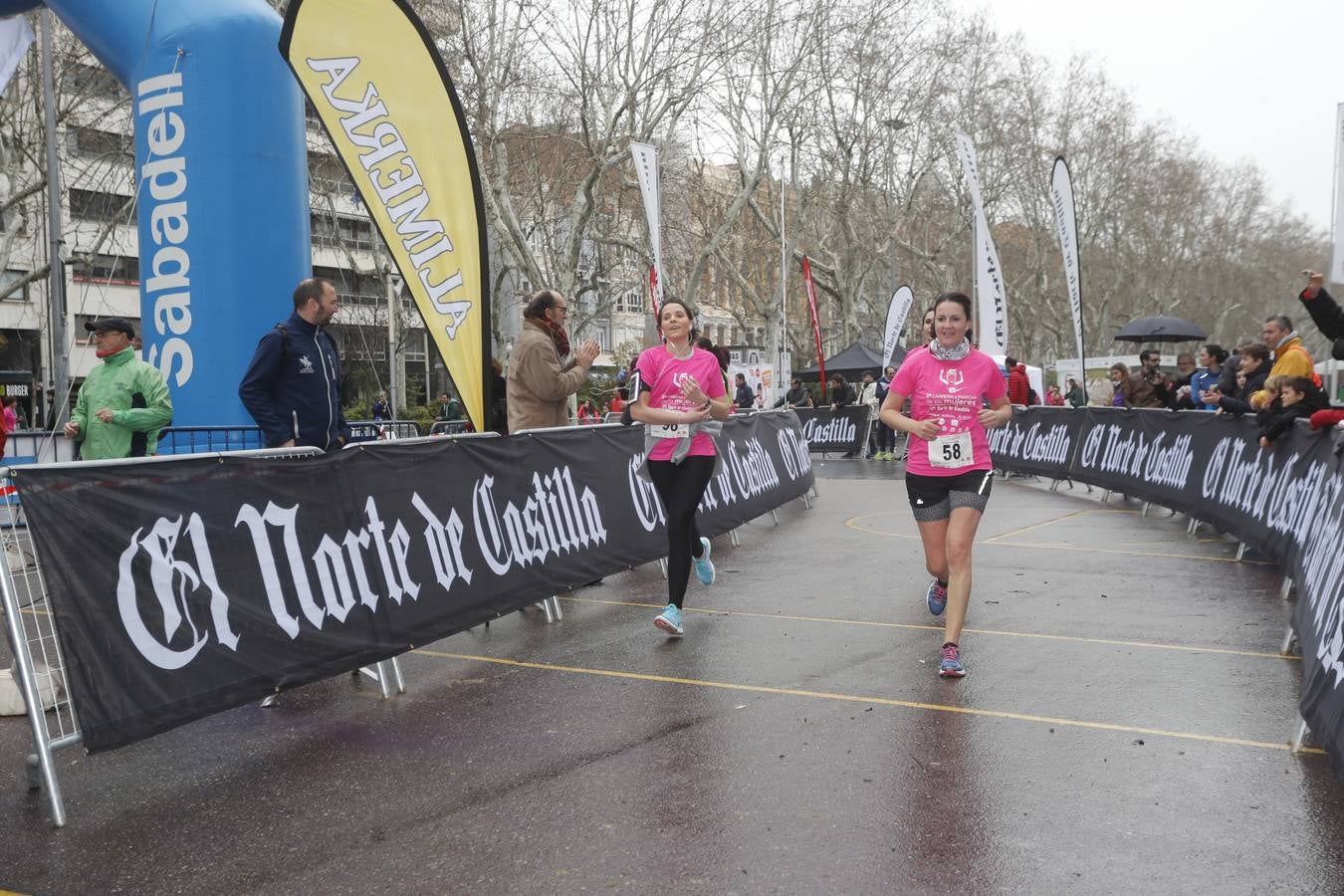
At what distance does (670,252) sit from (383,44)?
4271cm

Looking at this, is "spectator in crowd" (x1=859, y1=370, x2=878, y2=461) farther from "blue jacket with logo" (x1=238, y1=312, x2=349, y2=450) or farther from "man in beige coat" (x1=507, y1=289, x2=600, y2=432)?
"blue jacket with logo" (x1=238, y1=312, x2=349, y2=450)

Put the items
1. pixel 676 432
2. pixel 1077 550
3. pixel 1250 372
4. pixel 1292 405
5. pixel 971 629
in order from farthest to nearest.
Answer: pixel 1250 372 < pixel 1077 550 < pixel 1292 405 < pixel 971 629 < pixel 676 432

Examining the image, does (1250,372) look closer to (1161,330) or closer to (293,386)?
(293,386)

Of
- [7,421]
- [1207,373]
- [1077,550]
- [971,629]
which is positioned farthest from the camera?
[7,421]

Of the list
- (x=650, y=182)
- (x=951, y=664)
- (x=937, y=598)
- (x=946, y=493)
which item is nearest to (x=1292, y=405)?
(x=937, y=598)

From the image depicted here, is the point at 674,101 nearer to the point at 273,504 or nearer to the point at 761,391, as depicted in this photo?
the point at 761,391

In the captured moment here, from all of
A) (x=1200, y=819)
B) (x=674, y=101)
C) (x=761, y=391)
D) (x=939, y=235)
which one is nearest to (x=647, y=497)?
(x=1200, y=819)

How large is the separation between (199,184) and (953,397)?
7757 mm

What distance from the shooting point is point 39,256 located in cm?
4297

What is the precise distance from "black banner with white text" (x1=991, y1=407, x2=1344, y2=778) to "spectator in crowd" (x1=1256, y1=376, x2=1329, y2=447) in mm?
93

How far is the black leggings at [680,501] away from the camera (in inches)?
273

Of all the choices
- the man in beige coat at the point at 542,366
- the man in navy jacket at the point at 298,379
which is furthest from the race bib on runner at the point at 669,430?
the man in navy jacket at the point at 298,379

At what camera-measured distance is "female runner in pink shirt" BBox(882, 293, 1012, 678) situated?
6.01m

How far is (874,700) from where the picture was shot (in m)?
5.52
